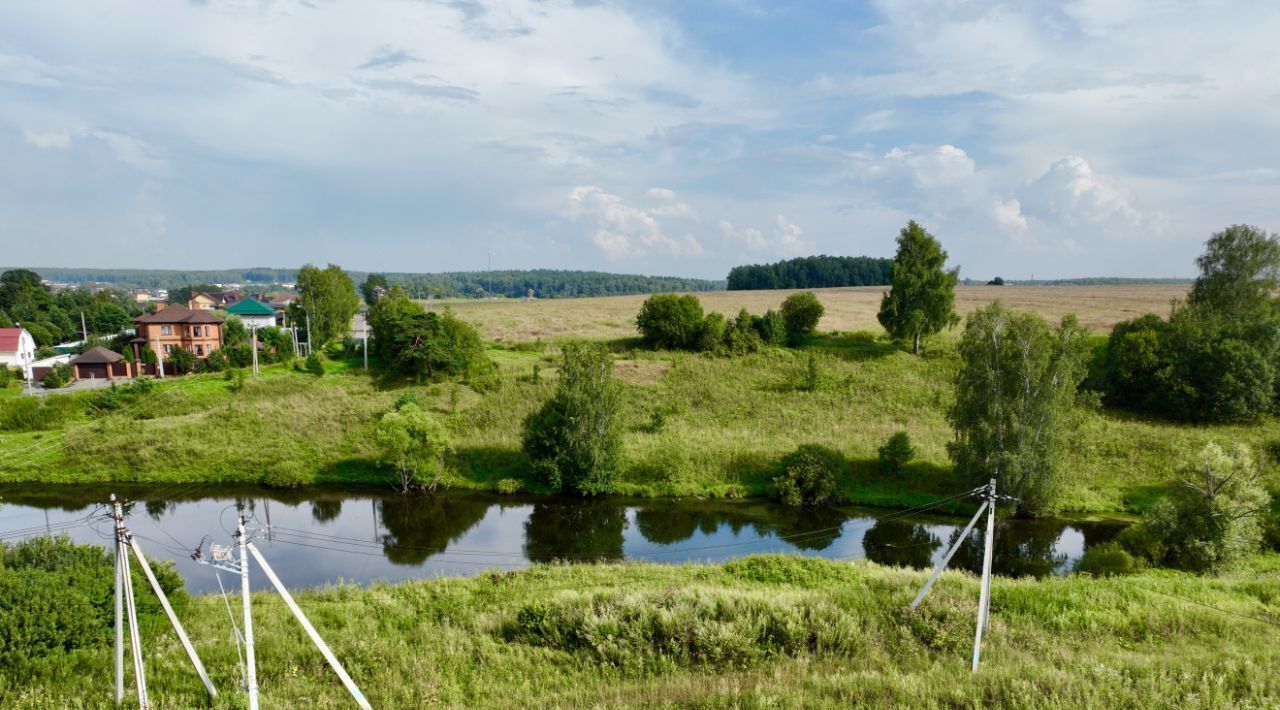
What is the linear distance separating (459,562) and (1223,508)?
81.7 ft

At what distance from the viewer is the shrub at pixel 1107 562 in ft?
64.6

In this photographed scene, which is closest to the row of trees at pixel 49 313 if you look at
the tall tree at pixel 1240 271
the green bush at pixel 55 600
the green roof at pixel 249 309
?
the green roof at pixel 249 309

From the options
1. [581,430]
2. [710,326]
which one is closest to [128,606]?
[581,430]

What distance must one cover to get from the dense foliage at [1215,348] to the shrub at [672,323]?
26751mm

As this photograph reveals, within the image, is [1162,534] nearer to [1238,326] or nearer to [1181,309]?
[1238,326]

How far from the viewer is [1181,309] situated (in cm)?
3775

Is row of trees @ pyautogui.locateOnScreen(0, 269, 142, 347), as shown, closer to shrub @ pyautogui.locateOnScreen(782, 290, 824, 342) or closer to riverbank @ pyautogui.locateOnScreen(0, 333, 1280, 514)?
riverbank @ pyautogui.locateOnScreen(0, 333, 1280, 514)

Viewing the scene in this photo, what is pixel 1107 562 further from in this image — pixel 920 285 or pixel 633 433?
pixel 920 285

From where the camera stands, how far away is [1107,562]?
797 inches

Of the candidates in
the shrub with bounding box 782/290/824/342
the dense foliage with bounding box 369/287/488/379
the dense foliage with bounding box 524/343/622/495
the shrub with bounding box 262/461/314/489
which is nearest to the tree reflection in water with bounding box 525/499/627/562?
the dense foliage with bounding box 524/343/622/495

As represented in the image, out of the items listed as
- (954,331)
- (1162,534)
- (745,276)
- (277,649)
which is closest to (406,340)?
(277,649)

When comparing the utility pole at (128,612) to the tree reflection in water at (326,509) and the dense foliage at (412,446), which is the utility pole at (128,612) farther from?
the dense foliage at (412,446)

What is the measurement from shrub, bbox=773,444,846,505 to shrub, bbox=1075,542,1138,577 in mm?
9319

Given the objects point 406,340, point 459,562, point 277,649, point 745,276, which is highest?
point 745,276
